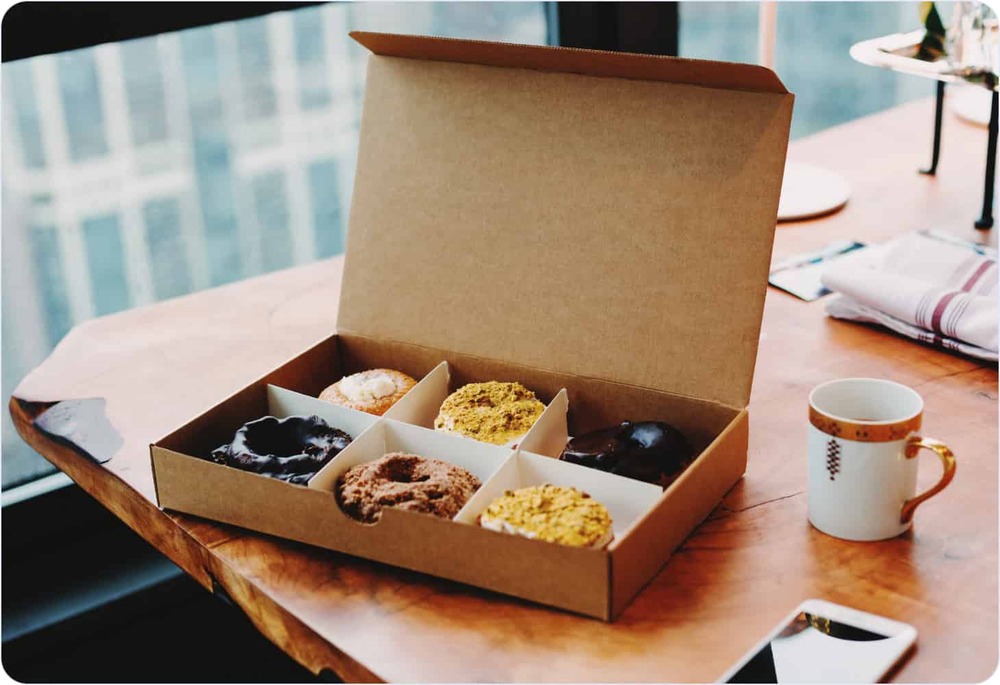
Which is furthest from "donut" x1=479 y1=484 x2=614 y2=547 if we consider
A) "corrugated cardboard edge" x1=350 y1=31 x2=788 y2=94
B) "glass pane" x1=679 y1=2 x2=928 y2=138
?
"glass pane" x1=679 y1=2 x2=928 y2=138

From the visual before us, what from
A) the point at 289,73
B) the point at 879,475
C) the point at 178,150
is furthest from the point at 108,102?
the point at 879,475

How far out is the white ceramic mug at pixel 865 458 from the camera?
92 cm

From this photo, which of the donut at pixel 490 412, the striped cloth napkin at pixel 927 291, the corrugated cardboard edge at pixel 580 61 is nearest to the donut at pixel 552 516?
the donut at pixel 490 412

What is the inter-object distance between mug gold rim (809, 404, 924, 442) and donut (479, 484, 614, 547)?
21 centimetres

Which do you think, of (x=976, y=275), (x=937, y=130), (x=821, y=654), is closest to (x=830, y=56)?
(x=937, y=130)

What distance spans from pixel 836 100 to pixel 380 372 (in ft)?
9.39

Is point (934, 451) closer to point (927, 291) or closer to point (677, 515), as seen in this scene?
point (677, 515)

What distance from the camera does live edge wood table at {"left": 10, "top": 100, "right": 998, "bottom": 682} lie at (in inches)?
33.4

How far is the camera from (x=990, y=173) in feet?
5.38

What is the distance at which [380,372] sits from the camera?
1.22 metres

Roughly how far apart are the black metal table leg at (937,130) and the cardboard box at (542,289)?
86 cm

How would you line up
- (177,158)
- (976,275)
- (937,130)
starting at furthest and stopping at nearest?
(177,158), (937,130), (976,275)

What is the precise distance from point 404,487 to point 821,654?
38cm

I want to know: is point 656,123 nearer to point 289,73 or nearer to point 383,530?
point 383,530
